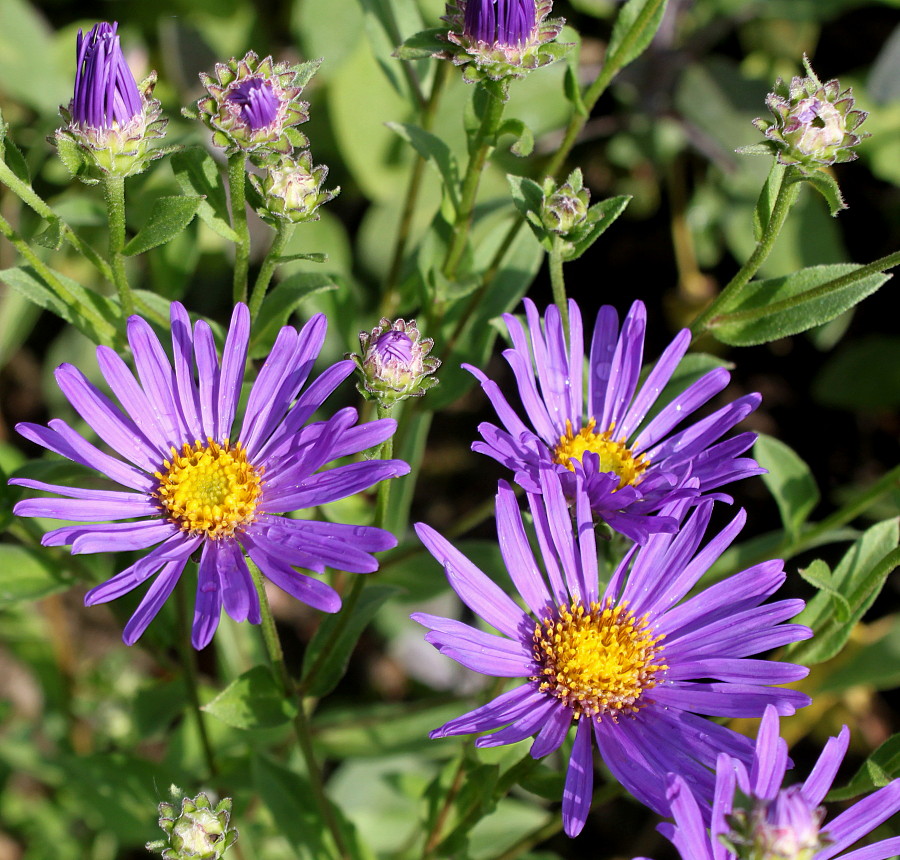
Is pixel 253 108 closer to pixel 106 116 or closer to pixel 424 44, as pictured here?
pixel 106 116

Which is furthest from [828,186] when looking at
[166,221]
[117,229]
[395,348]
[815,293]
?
[117,229]

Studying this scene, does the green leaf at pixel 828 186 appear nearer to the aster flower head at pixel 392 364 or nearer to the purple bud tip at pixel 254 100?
the aster flower head at pixel 392 364

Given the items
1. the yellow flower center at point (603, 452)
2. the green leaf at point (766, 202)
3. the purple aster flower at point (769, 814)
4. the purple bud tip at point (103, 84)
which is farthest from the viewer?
the yellow flower center at point (603, 452)

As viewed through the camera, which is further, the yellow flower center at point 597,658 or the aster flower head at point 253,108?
the yellow flower center at point 597,658

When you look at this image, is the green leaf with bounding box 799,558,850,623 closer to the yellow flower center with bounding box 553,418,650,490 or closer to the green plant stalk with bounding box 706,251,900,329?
the yellow flower center with bounding box 553,418,650,490

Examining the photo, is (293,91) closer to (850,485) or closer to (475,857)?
(475,857)

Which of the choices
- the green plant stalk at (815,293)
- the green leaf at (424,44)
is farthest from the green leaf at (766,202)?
the green leaf at (424,44)

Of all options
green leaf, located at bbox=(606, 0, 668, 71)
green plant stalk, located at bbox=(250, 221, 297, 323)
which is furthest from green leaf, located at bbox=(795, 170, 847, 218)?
green plant stalk, located at bbox=(250, 221, 297, 323)
